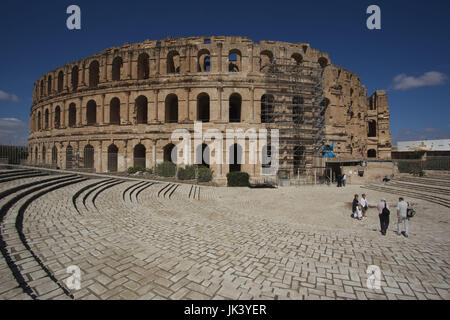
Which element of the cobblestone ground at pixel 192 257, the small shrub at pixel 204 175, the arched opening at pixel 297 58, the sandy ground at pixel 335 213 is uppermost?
the arched opening at pixel 297 58

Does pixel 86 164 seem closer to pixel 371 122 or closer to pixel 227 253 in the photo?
pixel 227 253

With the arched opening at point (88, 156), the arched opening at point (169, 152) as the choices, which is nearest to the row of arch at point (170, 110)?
the arched opening at point (169, 152)

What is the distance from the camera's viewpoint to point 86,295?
113 inches

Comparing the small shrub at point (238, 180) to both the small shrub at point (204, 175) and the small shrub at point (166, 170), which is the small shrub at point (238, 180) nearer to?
the small shrub at point (204, 175)

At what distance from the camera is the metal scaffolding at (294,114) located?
18.9 meters

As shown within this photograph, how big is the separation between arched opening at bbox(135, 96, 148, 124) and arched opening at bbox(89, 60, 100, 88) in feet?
20.9

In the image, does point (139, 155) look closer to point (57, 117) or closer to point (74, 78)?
point (57, 117)

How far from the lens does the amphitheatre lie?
3.43m

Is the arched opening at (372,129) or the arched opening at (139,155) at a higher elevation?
the arched opening at (372,129)

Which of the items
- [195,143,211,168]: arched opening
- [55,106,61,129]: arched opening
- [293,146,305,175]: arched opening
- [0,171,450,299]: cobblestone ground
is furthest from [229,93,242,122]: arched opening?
[55,106,61,129]: arched opening

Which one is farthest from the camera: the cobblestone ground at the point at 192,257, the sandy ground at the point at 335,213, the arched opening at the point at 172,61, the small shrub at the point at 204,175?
the arched opening at the point at 172,61

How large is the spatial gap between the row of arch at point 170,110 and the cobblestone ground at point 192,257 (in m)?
14.7

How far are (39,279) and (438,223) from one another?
1240cm

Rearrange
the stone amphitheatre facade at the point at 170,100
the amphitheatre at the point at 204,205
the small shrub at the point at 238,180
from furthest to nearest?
the stone amphitheatre facade at the point at 170,100 < the small shrub at the point at 238,180 < the amphitheatre at the point at 204,205
